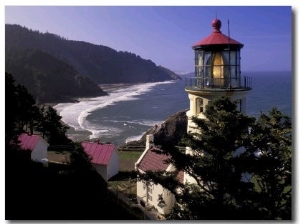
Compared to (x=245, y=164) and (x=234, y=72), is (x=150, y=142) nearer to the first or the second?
(x=234, y=72)

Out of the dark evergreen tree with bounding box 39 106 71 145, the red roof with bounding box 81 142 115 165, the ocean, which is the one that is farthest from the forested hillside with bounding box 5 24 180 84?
the red roof with bounding box 81 142 115 165

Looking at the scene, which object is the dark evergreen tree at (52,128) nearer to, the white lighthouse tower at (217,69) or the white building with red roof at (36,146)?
the white building with red roof at (36,146)

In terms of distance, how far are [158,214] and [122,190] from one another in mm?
1198

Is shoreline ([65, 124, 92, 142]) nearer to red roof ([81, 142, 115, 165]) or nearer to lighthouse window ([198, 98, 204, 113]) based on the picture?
red roof ([81, 142, 115, 165])

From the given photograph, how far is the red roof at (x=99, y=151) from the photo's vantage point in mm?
6747

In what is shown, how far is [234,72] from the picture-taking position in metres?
4.28

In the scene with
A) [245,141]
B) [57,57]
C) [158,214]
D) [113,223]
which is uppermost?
[57,57]

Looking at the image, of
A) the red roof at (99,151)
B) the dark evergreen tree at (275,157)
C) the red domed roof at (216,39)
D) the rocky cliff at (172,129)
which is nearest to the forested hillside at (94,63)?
the rocky cliff at (172,129)

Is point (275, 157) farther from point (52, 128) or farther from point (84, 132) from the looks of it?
point (84, 132)

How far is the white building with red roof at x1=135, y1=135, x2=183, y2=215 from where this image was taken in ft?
17.0

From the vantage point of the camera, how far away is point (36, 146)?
21.7ft

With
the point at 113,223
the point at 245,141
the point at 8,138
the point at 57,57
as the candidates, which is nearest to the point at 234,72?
the point at 245,141

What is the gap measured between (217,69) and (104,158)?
135 inches

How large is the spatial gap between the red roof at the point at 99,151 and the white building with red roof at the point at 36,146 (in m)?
0.81
